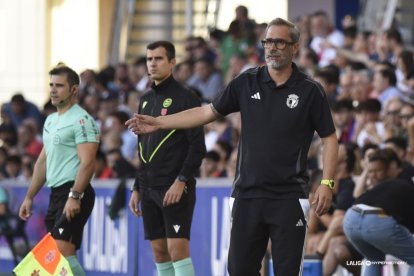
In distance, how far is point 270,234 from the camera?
8906mm

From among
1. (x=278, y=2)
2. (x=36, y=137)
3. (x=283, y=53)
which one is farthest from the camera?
(x=278, y=2)

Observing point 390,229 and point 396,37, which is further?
point 396,37

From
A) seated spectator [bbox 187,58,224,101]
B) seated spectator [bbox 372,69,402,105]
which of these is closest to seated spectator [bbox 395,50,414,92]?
seated spectator [bbox 372,69,402,105]

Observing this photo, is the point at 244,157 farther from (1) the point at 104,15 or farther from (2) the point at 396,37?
(1) the point at 104,15

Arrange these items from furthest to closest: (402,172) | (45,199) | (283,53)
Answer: (45,199)
(402,172)
(283,53)

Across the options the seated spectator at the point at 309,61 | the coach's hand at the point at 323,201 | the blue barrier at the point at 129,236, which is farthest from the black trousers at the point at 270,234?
the seated spectator at the point at 309,61

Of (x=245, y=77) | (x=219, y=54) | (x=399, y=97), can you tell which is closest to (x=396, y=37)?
(x=399, y=97)

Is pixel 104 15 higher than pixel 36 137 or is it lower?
higher

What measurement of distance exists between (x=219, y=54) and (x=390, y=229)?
1087cm

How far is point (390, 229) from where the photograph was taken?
34.2ft

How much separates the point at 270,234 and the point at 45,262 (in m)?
2.71

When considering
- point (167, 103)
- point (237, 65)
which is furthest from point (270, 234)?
point (237, 65)

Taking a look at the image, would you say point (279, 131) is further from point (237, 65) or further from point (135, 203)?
point (237, 65)

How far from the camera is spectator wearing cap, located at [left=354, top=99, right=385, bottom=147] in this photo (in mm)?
14491
